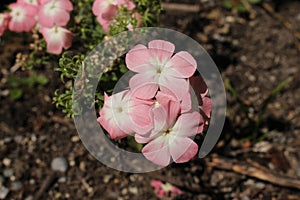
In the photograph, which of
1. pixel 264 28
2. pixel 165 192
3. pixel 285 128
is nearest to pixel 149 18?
pixel 165 192

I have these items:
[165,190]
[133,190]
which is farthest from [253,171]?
[133,190]

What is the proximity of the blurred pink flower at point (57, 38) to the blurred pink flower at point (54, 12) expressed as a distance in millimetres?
21

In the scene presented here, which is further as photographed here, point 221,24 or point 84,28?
point 221,24

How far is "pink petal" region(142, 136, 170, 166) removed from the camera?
121cm

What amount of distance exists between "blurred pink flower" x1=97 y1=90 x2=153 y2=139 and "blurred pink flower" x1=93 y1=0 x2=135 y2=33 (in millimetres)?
357

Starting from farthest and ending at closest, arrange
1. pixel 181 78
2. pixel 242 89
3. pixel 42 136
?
pixel 242 89
pixel 42 136
pixel 181 78

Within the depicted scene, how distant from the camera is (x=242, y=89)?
219 cm

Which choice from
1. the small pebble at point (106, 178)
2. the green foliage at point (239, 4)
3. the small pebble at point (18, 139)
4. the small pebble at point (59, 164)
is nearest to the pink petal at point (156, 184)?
the small pebble at point (106, 178)

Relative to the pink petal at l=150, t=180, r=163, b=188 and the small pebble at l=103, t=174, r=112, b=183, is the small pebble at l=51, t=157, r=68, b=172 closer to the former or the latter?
the small pebble at l=103, t=174, r=112, b=183

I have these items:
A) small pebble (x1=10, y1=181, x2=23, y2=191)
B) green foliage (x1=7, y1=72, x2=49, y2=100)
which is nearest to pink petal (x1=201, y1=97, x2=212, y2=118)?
small pebble (x1=10, y1=181, x2=23, y2=191)

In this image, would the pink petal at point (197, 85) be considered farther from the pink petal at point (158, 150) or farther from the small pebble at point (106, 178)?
the small pebble at point (106, 178)

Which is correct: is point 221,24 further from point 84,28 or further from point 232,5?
point 84,28

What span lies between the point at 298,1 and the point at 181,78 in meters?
1.52

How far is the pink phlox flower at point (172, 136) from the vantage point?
119cm
